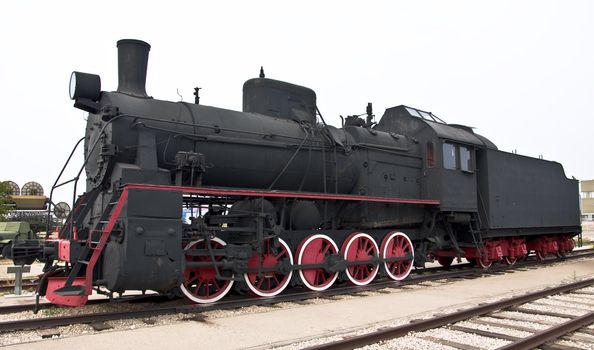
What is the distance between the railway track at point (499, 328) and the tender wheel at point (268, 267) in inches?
115

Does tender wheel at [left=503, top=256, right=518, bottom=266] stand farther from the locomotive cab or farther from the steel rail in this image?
the steel rail

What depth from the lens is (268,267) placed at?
822 centimetres

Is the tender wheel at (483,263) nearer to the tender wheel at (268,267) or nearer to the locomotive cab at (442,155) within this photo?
the locomotive cab at (442,155)

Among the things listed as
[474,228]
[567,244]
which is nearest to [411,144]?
[474,228]

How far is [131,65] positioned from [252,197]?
2.98 meters

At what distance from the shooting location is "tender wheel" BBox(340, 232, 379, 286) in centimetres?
950

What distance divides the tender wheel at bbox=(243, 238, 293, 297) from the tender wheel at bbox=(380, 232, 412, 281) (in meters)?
2.64

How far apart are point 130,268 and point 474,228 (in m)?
9.62

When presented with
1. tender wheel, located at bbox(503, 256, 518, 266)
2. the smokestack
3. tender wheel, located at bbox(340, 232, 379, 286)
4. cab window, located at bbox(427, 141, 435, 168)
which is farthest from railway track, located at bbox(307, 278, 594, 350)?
tender wheel, located at bbox(503, 256, 518, 266)

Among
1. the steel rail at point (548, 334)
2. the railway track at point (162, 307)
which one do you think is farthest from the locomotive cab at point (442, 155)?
the steel rail at point (548, 334)

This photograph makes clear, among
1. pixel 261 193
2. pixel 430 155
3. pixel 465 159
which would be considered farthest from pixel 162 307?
pixel 465 159

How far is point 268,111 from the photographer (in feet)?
31.3

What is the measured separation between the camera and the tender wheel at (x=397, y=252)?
10.3 metres

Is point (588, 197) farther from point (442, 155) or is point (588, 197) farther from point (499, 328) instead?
point (499, 328)
